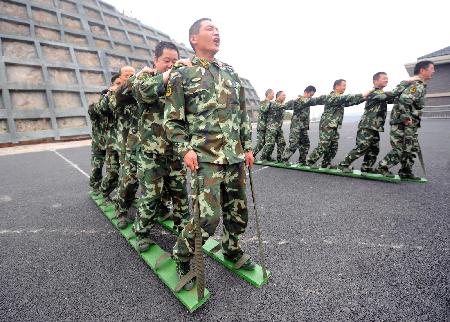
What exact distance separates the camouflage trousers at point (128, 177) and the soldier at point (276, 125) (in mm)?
4671

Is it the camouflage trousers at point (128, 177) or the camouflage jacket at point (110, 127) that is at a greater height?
the camouflage jacket at point (110, 127)

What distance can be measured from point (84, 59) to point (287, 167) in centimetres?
1394

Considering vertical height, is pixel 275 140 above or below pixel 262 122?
below

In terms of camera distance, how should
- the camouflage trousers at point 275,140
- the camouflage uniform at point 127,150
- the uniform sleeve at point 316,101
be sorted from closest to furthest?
the camouflage uniform at point 127,150 → the uniform sleeve at point 316,101 → the camouflage trousers at point 275,140

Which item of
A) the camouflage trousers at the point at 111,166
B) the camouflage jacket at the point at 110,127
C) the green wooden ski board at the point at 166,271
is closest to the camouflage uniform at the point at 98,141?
the camouflage jacket at the point at 110,127

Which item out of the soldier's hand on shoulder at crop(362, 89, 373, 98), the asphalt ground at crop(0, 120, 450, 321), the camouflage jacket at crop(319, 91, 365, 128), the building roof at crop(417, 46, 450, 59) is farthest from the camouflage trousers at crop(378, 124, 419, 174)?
the building roof at crop(417, 46, 450, 59)

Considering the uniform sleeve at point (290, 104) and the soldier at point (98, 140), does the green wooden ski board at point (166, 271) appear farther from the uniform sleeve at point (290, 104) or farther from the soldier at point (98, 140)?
the uniform sleeve at point (290, 104)

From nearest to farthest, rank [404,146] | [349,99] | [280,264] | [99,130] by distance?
[280,264], [99,130], [404,146], [349,99]

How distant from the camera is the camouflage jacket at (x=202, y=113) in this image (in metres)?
1.84

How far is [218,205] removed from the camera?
1.87 m

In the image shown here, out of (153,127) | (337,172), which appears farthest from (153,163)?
(337,172)

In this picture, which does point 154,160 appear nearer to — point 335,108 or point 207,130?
point 207,130

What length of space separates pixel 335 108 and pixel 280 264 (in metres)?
4.57

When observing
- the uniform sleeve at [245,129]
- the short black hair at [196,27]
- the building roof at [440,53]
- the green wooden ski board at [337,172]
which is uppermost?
the building roof at [440,53]
